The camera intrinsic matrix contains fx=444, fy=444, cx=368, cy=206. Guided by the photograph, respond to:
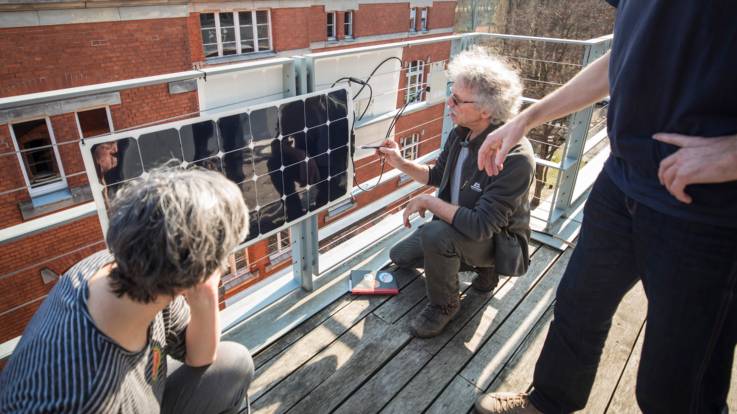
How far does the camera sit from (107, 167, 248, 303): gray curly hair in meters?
1.00

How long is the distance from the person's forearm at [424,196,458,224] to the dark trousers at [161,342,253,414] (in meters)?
1.16

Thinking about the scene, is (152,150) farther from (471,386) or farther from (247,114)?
(471,386)

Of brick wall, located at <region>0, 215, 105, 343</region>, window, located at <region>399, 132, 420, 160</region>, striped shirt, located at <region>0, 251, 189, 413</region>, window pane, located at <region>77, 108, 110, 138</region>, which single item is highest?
striped shirt, located at <region>0, 251, 189, 413</region>

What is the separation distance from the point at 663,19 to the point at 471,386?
1.59m

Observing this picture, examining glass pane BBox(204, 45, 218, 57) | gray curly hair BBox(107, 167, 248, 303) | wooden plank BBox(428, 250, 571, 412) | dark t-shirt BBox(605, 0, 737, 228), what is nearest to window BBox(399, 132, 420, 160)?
wooden plank BBox(428, 250, 571, 412)

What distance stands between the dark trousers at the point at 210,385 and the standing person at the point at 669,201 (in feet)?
3.98

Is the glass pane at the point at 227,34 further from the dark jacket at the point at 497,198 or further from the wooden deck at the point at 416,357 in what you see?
the wooden deck at the point at 416,357

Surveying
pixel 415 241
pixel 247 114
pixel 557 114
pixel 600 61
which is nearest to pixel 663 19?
pixel 600 61

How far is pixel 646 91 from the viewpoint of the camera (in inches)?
47.6

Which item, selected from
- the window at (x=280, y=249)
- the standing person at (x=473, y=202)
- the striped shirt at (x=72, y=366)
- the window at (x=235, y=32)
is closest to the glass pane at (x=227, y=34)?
the window at (x=235, y=32)

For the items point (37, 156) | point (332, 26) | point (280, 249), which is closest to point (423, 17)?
point (332, 26)

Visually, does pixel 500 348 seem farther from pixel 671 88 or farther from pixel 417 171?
pixel 671 88

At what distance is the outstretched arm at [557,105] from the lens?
5.04 feet

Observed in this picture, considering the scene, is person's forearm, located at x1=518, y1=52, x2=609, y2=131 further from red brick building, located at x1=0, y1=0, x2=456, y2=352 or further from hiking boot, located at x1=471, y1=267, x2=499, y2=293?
red brick building, located at x1=0, y1=0, x2=456, y2=352
